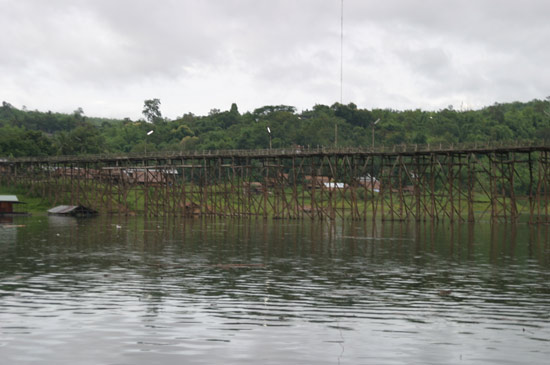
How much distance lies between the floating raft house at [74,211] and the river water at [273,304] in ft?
148

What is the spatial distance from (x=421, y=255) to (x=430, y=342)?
22224 millimetres

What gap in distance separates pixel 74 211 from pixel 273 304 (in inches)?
2776

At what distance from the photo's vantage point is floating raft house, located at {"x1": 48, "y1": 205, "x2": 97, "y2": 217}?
285 feet

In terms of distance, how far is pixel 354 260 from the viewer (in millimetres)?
35531

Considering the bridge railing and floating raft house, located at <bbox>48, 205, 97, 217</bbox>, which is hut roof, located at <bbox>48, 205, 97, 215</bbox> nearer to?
floating raft house, located at <bbox>48, 205, 97, 217</bbox>

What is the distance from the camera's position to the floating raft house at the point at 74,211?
87.0 metres

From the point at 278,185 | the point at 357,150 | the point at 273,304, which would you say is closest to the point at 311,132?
the point at 278,185

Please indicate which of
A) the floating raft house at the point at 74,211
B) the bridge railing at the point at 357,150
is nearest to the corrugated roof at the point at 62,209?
the floating raft house at the point at 74,211

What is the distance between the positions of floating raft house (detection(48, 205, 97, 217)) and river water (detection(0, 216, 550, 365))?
4499 centimetres

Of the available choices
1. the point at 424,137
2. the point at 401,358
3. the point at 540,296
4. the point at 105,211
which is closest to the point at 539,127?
the point at 424,137

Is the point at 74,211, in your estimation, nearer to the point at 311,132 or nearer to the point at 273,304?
the point at 273,304

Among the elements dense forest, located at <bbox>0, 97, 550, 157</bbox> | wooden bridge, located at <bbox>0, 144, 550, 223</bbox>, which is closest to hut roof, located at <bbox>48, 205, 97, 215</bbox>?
wooden bridge, located at <bbox>0, 144, 550, 223</bbox>

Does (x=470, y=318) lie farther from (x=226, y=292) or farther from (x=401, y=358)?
(x=226, y=292)

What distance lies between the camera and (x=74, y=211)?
287 feet
